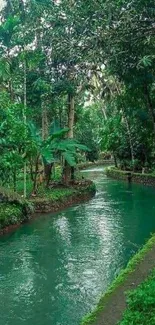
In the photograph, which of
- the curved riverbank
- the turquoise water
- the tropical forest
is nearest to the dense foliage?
the tropical forest

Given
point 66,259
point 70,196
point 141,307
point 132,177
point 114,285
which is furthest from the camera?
point 132,177

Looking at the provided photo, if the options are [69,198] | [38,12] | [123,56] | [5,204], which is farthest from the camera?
[69,198]

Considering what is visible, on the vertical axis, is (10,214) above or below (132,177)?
below

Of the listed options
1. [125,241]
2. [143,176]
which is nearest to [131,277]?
[125,241]

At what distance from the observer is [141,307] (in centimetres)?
503

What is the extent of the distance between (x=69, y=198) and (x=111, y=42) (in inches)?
381

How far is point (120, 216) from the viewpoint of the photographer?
1463 centimetres

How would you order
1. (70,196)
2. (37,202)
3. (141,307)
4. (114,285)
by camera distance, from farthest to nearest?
(70,196), (37,202), (114,285), (141,307)

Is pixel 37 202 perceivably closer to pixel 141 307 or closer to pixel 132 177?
pixel 141 307

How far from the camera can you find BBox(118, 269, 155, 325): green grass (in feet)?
15.3

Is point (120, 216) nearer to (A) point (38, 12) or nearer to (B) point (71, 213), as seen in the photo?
(B) point (71, 213)

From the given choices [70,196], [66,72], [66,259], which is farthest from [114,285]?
[66,72]

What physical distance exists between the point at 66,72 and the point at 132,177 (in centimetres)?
1054

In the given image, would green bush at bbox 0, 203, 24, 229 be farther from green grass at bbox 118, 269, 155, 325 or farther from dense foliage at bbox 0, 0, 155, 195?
green grass at bbox 118, 269, 155, 325
